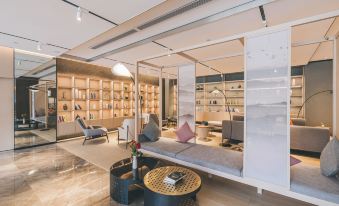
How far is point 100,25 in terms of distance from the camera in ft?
10.1

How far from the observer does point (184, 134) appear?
3.93 m

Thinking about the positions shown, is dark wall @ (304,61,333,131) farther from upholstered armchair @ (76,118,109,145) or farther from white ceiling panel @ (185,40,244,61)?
upholstered armchair @ (76,118,109,145)

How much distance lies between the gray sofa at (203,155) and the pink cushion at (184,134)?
173mm

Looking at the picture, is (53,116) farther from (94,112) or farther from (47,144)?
(94,112)

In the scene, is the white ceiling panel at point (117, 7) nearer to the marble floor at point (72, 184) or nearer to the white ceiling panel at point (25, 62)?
the marble floor at point (72, 184)

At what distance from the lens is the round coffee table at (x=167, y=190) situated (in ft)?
6.21

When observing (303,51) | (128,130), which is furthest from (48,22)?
(303,51)

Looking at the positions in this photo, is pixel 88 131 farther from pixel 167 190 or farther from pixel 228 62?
pixel 228 62

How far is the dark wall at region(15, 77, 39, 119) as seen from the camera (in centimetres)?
504

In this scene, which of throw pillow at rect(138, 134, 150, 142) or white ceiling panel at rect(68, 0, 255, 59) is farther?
throw pillow at rect(138, 134, 150, 142)

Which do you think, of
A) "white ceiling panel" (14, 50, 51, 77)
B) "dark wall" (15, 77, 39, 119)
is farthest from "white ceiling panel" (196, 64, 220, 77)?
"dark wall" (15, 77, 39, 119)

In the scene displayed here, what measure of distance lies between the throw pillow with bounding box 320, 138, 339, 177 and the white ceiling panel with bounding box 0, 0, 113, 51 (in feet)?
12.8

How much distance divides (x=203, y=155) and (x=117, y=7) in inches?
110

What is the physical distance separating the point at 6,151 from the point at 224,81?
363 inches
